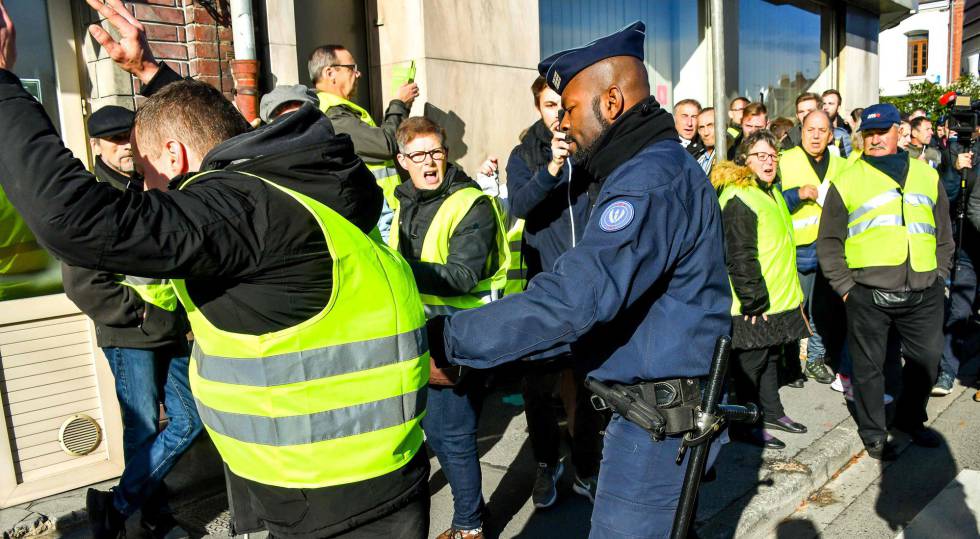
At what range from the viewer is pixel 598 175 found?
2531mm

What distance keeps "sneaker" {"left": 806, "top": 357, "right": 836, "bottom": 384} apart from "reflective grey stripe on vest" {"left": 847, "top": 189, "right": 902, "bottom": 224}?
1.94 m

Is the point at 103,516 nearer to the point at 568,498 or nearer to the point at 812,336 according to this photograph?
the point at 568,498

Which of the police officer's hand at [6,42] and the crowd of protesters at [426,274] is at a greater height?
the police officer's hand at [6,42]

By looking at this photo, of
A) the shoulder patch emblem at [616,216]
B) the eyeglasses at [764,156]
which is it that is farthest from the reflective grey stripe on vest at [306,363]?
the eyeglasses at [764,156]

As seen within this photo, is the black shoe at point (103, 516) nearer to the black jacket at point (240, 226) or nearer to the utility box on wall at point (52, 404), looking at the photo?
the utility box on wall at point (52, 404)

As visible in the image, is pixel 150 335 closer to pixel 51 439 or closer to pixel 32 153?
pixel 51 439

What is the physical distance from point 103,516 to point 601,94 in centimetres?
302

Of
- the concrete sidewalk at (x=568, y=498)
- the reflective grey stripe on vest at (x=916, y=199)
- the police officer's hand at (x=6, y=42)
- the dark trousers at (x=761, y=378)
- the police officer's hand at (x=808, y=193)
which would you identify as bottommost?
the concrete sidewalk at (x=568, y=498)

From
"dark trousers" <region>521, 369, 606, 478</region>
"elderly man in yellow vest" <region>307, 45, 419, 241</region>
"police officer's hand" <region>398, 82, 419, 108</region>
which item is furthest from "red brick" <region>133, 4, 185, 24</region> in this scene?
"dark trousers" <region>521, 369, 606, 478</region>

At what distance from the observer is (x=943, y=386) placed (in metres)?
6.50

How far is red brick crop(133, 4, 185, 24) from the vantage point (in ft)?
16.5

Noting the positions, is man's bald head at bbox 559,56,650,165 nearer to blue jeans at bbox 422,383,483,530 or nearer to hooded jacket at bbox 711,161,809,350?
blue jeans at bbox 422,383,483,530

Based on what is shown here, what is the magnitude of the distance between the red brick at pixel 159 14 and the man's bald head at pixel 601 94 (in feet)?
11.7

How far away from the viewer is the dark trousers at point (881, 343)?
5109 mm
